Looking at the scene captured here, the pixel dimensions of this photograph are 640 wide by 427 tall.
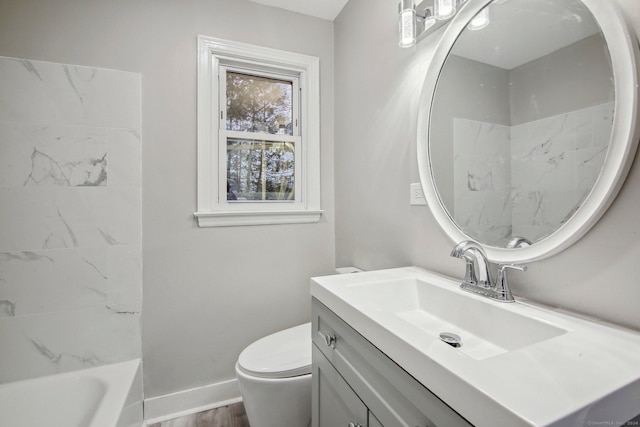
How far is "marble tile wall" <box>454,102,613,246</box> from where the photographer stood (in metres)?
0.71

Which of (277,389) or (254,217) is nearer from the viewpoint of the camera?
(277,389)

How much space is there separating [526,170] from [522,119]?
0.51 feet

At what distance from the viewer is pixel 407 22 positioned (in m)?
1.14

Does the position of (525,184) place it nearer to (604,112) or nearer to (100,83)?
(604,112)

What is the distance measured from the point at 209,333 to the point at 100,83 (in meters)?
1.51

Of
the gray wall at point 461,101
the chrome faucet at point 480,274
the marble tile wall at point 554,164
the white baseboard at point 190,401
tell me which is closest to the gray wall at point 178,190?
the white baseboard at point 190,401

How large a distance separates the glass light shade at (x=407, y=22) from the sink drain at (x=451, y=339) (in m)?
1.09

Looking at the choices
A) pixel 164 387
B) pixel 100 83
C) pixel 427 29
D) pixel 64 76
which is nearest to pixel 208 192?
pixel 100 83

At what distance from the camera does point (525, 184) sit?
0.86 m

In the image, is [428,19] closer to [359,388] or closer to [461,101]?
[461,101]

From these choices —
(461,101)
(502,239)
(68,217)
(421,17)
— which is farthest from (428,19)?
(68,217)

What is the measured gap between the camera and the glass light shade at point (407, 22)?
113 cm

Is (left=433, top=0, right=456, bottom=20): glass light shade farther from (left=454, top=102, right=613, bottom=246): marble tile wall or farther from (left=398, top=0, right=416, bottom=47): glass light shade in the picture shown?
(left=454, top=102, right=613, bottom=246): marble tile wall

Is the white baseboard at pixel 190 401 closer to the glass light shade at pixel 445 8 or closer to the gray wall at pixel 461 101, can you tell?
the gray wall at pixel 461 101
